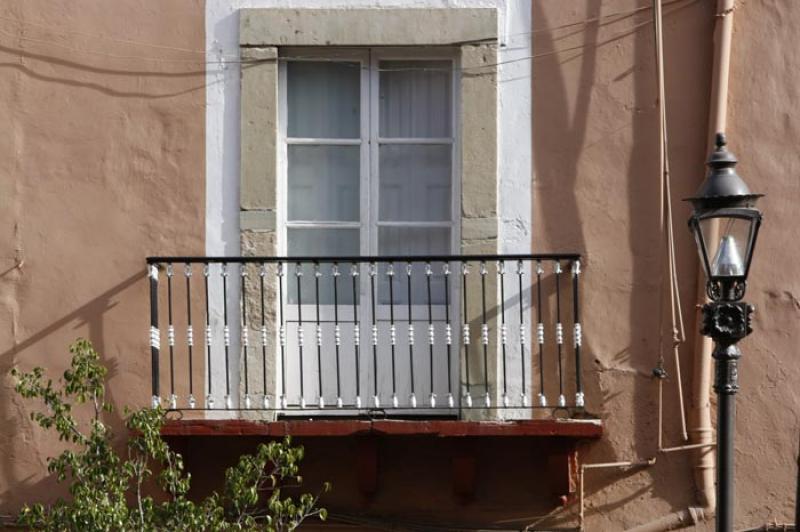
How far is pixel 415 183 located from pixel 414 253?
0.44 m

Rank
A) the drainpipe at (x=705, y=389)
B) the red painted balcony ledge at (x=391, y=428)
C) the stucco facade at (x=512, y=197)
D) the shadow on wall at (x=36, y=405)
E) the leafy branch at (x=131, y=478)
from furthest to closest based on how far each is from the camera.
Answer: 1. the shadow on wall at (x=36, y=405)
2. the stucco facade at (x=512, y=197)
3. the drainpipe at (x=705, y=389)
4. the red painted balcony ledge at (x=391, y=428)
5. the leafy branch at (x=131, y=478)

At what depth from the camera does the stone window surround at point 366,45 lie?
34.1 feet

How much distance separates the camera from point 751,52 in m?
10.3

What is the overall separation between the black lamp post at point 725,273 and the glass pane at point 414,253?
2.48m

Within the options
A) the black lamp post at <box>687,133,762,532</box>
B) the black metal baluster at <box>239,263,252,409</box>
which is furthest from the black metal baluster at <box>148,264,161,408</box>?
the black lamp post at <box>687,133,762,532</box>

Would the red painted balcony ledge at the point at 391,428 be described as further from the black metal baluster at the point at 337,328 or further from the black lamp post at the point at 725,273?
the black lamp post at the point at 725,273

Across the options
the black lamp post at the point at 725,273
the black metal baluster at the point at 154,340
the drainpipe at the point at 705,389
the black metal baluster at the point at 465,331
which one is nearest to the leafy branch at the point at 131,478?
the black metal baluster at the point at 154,340

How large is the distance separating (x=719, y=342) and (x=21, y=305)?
4.37m

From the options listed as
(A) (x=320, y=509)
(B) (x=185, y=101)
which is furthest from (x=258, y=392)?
(B) (x=185, y=101)

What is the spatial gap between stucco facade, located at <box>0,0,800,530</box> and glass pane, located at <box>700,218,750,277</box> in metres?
1.87

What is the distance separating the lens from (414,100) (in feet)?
35.4

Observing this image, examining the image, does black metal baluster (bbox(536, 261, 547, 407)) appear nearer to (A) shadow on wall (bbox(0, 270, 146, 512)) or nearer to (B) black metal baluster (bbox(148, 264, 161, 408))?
(B) black metal baluster (bbox(148, 264, 161, 408))

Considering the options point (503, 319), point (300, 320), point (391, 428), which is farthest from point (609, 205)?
point (300, 320)

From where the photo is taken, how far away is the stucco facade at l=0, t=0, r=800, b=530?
33.6 ft
